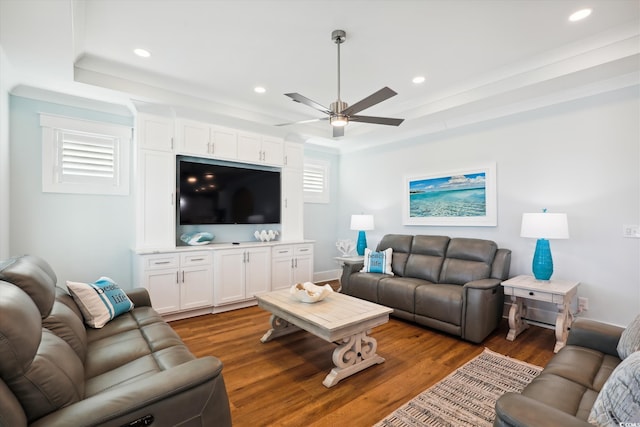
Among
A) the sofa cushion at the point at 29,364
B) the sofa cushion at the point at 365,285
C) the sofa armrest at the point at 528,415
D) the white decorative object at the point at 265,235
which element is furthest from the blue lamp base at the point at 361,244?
the sofa cushion at the point at 29,364

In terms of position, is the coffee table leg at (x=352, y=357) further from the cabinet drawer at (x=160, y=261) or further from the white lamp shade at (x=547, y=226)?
the cabinet drawer at (x=160, y=261)

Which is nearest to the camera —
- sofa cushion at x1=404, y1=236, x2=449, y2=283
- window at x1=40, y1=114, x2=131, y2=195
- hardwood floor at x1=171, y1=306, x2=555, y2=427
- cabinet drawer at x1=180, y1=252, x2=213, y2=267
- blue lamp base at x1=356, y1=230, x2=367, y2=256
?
hardwood floor at x1=171, y1=306, x2=555, y2=427

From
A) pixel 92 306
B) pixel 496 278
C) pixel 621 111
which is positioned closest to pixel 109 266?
pixel 92 306

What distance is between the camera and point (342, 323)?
2.35m

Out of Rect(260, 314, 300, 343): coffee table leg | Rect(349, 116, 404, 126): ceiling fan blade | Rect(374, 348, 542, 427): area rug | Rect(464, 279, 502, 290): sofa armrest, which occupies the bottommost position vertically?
Rect(374, 348, 542, 427): area rug

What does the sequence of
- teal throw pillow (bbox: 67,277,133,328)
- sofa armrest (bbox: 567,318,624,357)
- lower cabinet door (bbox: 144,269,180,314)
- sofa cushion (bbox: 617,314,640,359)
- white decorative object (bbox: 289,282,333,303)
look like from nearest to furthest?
sofa cushion (bbox: 617,314,640,359)
sofa armrest (bbox: 567,318,624,357)
teal throw pillow (bbox: 67,277,133,328)
white decorative object (bbox: 289,282,333,303)
lower cabinet door (bbox: 144,269,180,314)

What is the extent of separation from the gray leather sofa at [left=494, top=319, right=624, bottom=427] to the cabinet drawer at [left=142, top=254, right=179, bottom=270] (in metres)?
3.55

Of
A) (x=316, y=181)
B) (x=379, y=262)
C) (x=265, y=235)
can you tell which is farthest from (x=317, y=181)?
(x=379, y=262)

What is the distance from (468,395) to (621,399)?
1216mm

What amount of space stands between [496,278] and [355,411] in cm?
234

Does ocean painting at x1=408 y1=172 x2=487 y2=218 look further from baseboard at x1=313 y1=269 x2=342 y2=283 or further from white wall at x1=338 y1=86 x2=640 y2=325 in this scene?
baseboard at x1=313 y1=269 x2=342 y2=283

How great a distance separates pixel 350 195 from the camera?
6.09 meters

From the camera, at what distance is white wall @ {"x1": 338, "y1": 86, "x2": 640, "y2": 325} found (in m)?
3.06

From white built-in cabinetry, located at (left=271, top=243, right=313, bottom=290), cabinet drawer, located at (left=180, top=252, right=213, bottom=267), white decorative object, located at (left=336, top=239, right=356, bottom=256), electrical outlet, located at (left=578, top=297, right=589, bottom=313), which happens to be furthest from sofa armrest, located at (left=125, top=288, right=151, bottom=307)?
electrical outlet, located at (left=578, top=297, right=589, bottom=313)
